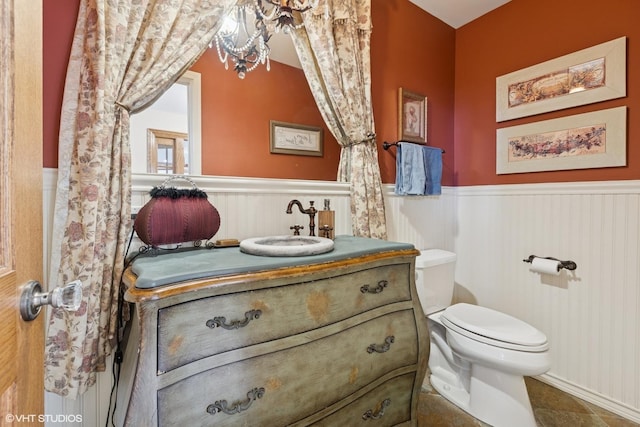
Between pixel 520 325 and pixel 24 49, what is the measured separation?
2.07m

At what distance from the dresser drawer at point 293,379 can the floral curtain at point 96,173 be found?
1.57 ft

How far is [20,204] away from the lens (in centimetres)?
53

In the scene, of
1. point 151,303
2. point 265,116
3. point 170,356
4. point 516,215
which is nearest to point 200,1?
point 265,116

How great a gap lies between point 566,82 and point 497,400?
A: 1.88 metres

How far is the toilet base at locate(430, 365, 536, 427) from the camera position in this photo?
1462mm

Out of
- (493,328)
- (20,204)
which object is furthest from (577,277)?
(20,204)

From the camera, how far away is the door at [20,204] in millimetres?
477

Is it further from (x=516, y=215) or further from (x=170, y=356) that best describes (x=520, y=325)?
(x=170, y=356)

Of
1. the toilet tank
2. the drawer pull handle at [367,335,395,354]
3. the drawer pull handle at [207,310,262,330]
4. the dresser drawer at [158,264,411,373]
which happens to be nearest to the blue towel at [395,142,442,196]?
the toilet tank

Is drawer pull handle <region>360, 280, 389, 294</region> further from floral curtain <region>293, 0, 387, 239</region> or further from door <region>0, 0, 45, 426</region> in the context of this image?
door <region>0, 0, 45, 426</region>

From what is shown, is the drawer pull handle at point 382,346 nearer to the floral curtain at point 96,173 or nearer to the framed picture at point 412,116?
the floral curtain at point 96,173

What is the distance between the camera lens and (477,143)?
91.5 inches

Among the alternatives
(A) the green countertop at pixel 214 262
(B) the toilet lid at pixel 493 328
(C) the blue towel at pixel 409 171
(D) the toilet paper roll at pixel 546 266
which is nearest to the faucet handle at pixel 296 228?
(A) the green countertop at pixel 214 262

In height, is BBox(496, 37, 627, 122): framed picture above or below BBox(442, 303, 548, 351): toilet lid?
above
